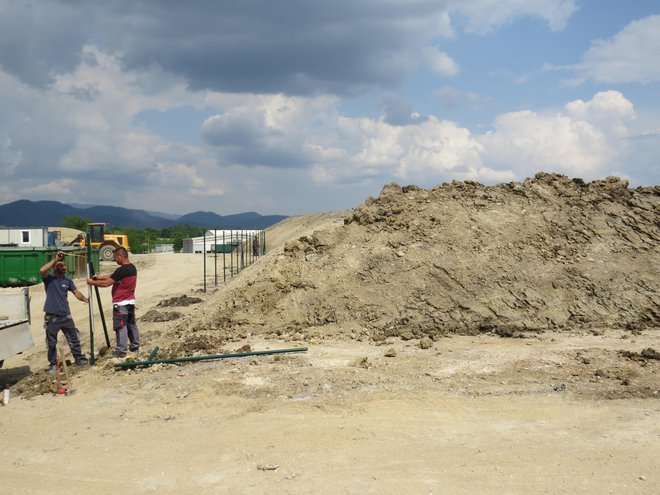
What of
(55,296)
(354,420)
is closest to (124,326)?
(55,296)

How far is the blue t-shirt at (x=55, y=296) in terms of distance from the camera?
296 inches

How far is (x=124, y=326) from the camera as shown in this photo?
26.4ft

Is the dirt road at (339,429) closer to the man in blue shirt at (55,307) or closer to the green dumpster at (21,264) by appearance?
the man in blue shirt at (55,307)

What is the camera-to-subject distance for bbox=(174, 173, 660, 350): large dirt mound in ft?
32.1

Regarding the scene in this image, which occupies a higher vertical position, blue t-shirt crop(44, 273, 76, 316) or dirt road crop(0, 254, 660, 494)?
blue t-shirt crop(44, 273, 76, 316)

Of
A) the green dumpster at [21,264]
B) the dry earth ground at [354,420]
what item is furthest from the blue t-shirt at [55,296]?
Answer: the green dumpster at [21,264]

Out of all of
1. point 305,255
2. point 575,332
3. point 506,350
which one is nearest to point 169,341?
point 305,255

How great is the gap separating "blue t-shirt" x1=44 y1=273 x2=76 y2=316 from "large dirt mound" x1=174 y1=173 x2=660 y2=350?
2.70m

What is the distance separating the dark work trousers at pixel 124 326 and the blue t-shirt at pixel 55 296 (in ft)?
2.14

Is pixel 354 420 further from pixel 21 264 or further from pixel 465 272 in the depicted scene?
pixel 21 264

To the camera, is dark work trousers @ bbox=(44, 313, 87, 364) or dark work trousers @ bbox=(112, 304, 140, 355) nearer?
dark work trousers @ bbox=(44, 313, 87, 364)

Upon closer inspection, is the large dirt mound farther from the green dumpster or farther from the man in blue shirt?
the green dumpster

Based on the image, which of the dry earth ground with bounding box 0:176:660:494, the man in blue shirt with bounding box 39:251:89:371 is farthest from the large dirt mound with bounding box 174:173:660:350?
the man in blue shirt with bounding box 39:251:89:371

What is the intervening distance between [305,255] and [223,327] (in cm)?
251
